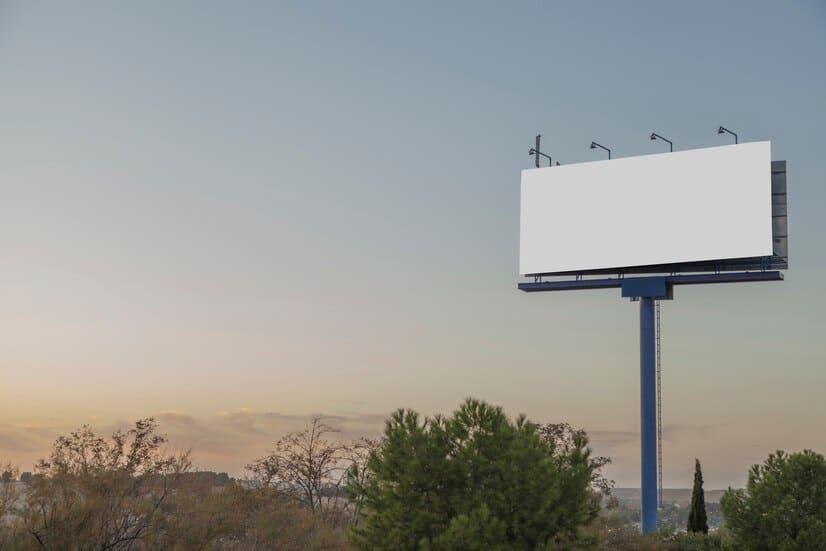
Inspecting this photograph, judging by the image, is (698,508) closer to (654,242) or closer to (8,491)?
(654,242)

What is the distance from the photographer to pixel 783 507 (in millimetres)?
26828

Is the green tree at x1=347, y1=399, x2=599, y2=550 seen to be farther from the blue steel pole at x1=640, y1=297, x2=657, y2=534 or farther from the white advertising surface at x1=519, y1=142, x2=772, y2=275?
the white advertising surface at x1=519, y1=142, x2=772, y2=275

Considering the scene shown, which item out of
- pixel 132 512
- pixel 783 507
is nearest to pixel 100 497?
pixel 132 512

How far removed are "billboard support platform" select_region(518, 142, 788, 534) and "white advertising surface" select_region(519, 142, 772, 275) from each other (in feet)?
0.13

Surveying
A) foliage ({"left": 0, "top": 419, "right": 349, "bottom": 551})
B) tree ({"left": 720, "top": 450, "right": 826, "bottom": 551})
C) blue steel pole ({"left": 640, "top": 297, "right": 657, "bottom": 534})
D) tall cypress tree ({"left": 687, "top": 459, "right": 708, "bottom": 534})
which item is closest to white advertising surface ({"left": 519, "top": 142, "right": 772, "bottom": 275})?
blue steel pole ({"left": 640, "top": 297, "right": 657, "bottom": 534})

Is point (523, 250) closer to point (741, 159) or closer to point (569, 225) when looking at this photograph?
point (569, 225)

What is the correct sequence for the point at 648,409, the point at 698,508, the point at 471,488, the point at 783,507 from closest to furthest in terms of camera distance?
the point at 471,488, the point at 783,507, the point at 698,508, the point at 648,409

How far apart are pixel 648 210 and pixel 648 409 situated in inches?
305

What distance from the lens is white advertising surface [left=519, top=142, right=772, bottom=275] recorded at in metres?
36.7

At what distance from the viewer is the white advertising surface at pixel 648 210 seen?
36.7 meters

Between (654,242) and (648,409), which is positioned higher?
(654,242)

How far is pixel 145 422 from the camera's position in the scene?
74.3 feet

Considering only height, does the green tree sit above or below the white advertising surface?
below

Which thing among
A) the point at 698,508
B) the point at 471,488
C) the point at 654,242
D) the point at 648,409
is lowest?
the point at 698,508
